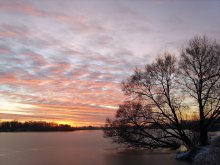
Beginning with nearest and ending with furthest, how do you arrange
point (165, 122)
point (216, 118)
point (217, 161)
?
point (217, 161), point (216, 118), point (165, 122)

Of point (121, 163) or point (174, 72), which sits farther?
point (174, 72)

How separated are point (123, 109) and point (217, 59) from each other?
407 inches

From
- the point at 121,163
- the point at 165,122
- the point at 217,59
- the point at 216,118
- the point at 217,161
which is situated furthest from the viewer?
the point at 165,122

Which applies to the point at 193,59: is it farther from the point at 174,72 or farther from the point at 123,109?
the point at 123,109

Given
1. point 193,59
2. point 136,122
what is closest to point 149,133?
point 136,122

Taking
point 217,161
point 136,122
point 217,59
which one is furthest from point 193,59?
point 217,161

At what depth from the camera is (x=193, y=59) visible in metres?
28.5

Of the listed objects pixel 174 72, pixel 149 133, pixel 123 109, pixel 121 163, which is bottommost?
pixel 121 163

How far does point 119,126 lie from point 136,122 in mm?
1799

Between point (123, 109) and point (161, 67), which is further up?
point (161, 67)

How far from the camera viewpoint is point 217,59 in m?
27.6

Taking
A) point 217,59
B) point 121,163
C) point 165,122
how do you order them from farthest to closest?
1. point 165,122
2. point 217,59
3. point 121,163

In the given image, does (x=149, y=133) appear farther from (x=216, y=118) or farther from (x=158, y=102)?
(x=216, y=118)

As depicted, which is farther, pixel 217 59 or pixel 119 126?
pixel 119 126
